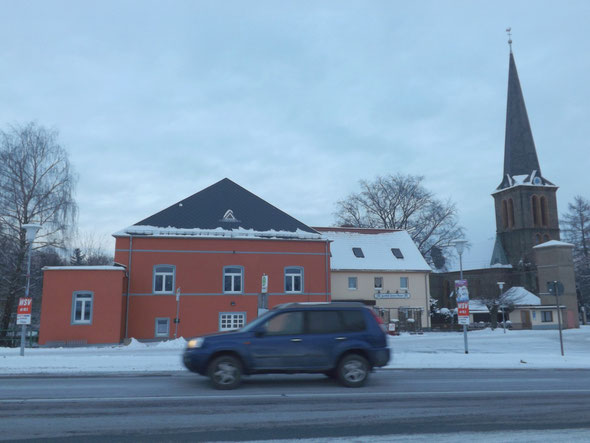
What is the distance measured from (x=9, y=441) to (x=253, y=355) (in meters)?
5.08

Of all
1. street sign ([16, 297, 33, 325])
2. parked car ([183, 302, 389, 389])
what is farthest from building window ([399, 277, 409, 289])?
parked car ([183, 302, 389, 389])

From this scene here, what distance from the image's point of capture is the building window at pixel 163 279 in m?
31.7

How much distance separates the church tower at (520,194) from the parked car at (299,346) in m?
61.0

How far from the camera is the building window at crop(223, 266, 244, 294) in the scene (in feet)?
108

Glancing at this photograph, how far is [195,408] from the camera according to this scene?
8.56 metres

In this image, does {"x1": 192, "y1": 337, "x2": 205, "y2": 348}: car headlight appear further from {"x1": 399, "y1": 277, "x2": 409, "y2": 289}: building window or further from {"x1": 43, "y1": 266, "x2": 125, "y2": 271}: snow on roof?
{"x1": 399, "y1": 277, "x2": 409, "y2": 289}: building window

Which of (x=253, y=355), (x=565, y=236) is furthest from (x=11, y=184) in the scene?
(x=565, y=236)

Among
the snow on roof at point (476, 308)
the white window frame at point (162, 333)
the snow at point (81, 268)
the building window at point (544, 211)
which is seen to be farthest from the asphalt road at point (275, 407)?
the building window at point (544, 211)

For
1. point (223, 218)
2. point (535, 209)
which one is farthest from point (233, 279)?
point (535, 209)

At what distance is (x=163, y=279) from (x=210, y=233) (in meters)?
4.20

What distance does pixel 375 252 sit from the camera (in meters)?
44.8

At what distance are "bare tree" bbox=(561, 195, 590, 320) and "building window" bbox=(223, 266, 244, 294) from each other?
45.1 metres

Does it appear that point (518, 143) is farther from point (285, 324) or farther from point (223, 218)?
point (285, 324)

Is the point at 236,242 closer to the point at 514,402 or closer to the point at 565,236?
the point at 514,402
